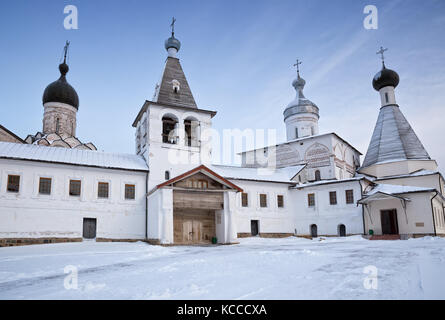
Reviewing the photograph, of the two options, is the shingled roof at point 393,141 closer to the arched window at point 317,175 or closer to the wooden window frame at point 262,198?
the arched window at point 317,175

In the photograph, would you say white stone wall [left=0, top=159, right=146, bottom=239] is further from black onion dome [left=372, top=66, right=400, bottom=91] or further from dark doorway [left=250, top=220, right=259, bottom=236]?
black onion dome [left=372, top=66, right=400, bottom=91]

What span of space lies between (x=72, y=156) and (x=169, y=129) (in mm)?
6687

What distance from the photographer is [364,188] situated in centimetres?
2603

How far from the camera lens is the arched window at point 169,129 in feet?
80.1

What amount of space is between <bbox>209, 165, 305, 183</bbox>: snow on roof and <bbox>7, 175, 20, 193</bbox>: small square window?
1238cm

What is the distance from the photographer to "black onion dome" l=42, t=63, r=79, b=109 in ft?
111

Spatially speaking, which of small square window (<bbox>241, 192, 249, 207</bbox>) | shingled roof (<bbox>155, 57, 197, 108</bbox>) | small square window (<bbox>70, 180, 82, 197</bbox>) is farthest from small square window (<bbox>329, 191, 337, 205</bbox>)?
small square window (<bbox>70, 180, 82, 197</bbox>)

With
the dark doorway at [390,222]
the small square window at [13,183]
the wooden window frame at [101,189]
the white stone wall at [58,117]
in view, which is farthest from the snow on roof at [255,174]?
the white stone wall at [58,117]

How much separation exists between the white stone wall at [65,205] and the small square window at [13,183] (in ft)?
0.62

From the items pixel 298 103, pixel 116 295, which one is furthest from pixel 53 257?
pixel 298 103

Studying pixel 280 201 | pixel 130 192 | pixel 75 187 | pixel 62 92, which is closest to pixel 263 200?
pixel 280 201

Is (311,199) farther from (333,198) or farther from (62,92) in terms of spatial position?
(62,92)

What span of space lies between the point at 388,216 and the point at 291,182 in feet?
24.6

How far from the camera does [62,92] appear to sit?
33906mm
